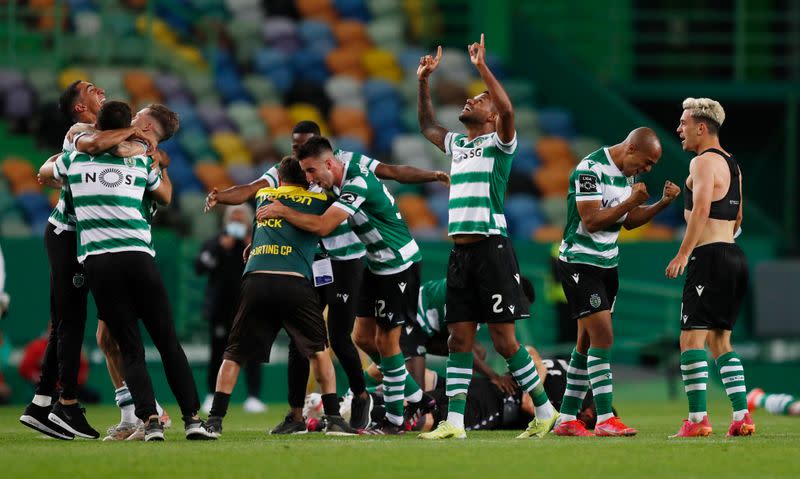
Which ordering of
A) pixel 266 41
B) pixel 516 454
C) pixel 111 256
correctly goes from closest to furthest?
pixel 516 454 → pixel 111 256 → pixel 266 41

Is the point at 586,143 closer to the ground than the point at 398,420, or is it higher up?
higher up

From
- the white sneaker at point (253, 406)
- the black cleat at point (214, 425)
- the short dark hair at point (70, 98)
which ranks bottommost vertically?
the white sneaker at point (253, 406)

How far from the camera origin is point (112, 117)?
31.9 feet

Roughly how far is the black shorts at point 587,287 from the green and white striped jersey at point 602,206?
5cm

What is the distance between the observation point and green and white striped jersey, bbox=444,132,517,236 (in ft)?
32.9

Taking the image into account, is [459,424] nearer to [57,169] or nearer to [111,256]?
[111,256]

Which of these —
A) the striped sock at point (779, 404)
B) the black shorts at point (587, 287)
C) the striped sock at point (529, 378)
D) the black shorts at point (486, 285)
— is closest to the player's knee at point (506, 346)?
the striped sock at point (529, 378)

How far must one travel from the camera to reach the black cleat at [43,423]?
33.4 ft

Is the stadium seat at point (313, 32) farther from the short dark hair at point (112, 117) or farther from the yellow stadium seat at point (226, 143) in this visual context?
the short dark hair at point (112, 117)

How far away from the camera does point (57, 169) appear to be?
9.92 meters

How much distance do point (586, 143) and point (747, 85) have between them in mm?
3486

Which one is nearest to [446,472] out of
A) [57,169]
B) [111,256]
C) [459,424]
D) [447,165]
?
[459,424]

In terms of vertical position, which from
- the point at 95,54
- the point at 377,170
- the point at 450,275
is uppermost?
the point at 95,54

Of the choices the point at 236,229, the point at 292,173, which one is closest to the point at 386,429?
the point at 292,173
